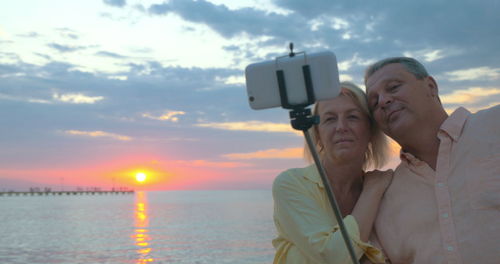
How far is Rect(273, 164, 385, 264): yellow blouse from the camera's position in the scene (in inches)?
104

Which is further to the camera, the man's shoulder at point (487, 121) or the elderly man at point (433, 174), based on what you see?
the man's shoulder at point (487, 121)

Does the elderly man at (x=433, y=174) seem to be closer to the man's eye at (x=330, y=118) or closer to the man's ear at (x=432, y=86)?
the man's ear at (x=432, y=86)

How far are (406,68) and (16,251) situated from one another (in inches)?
1261

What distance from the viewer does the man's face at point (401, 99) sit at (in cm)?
285

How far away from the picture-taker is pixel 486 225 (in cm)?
249

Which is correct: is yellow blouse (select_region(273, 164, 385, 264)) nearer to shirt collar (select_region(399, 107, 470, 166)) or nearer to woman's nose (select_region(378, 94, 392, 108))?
woman's nose (select_region(378, 94, 392, 108))

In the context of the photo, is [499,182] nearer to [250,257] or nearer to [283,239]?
[283,239]

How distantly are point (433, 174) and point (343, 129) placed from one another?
59 cm

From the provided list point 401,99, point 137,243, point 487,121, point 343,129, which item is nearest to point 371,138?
point 343,129

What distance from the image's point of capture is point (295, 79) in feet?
6.25

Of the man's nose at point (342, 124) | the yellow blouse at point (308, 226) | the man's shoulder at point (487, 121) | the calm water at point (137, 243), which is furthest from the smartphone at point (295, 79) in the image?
the calm water at point (137, 243)

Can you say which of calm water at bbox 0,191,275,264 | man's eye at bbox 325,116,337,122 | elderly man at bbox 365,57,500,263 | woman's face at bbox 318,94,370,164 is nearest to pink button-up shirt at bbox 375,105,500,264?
elderly man at bbox 365,57,500,263

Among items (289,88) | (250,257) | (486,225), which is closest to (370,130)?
(486,225)

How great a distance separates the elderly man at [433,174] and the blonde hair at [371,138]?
7 cm
